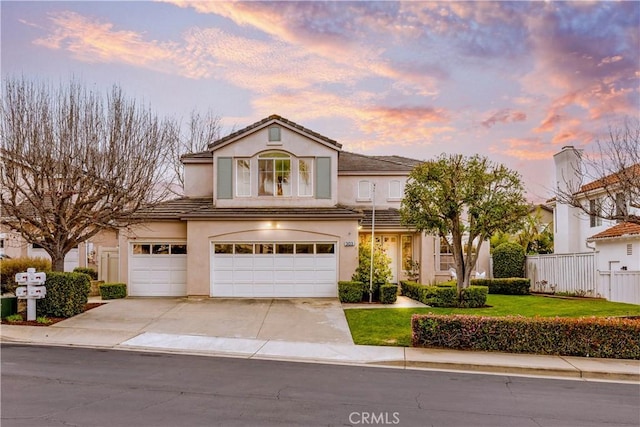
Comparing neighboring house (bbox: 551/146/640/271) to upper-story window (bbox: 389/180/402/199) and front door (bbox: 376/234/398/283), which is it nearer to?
upper-story window (bbox: 389/180/402/199)

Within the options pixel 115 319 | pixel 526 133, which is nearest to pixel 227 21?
pixel 115 319

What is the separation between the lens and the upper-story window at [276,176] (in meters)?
20.9

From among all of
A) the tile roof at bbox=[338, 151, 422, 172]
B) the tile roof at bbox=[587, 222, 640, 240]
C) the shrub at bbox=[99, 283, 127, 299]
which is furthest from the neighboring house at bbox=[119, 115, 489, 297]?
the tile roof at bbox=[587, 222, 640, 240]

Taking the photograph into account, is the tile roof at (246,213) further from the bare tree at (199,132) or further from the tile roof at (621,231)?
the bare tree at (199,132)

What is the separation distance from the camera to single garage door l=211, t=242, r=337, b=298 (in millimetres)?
19453

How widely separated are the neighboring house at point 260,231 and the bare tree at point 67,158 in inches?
120

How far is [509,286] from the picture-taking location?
22.5 meters

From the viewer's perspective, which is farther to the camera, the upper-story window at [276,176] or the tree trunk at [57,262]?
the upper-story window at [276,176]

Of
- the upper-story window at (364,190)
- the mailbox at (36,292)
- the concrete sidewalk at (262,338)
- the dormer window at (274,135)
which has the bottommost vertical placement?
the concrete sidewalk at (262,338)

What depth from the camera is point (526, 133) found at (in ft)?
71.0

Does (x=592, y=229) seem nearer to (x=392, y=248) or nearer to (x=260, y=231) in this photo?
(x=392, y=248)

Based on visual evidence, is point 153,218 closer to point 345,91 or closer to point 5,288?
point 5,288

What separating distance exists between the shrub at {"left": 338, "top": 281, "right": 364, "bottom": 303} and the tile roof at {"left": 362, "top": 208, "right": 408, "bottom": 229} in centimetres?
399

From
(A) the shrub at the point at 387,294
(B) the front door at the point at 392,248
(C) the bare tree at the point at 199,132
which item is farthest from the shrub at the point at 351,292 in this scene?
(C) the bare tree at the point at 199,132
